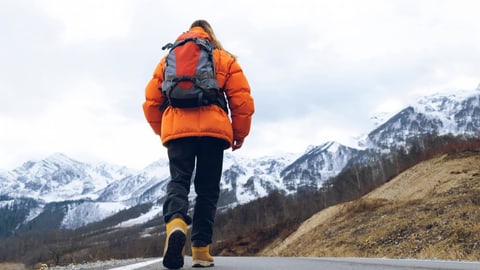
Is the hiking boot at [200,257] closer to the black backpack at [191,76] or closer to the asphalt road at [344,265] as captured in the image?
the asphalt road at [344,265]

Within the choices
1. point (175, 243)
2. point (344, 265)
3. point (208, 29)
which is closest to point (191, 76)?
point (208, 29)

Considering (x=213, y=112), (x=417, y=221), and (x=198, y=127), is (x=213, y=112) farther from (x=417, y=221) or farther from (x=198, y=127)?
(x=417, y=221)

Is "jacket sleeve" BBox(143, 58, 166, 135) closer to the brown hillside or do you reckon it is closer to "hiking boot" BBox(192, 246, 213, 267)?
"hiking boot" BBox(192, 246, 213, 267)

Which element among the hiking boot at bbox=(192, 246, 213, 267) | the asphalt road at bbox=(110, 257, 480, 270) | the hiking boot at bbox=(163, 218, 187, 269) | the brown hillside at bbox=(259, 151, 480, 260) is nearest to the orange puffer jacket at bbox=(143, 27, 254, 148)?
the hiking boot at bbox=(163, 218, 187, 269)

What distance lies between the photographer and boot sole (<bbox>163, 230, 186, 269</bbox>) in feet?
9.96

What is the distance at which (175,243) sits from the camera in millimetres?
3039

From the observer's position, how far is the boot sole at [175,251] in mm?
3037

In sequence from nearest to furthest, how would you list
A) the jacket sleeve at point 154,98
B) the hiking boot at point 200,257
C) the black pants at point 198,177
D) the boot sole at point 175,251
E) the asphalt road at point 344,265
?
the boot sole at point 175,251 < the asphalt road at point 344,265 < the black pants at point 198,177 < the hiking boot at point 200,257 < the jacket sleeve at point 154,98

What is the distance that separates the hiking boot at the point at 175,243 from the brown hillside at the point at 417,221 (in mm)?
5147

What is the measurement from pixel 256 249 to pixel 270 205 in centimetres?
4631

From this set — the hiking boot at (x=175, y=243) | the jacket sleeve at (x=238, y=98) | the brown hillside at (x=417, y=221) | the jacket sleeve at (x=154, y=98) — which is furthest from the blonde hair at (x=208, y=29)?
the brown hillside at (x=417, y=221)

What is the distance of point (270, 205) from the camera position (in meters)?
85.3

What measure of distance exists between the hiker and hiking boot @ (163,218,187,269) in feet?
0.11

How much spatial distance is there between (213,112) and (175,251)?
109 centimetres
